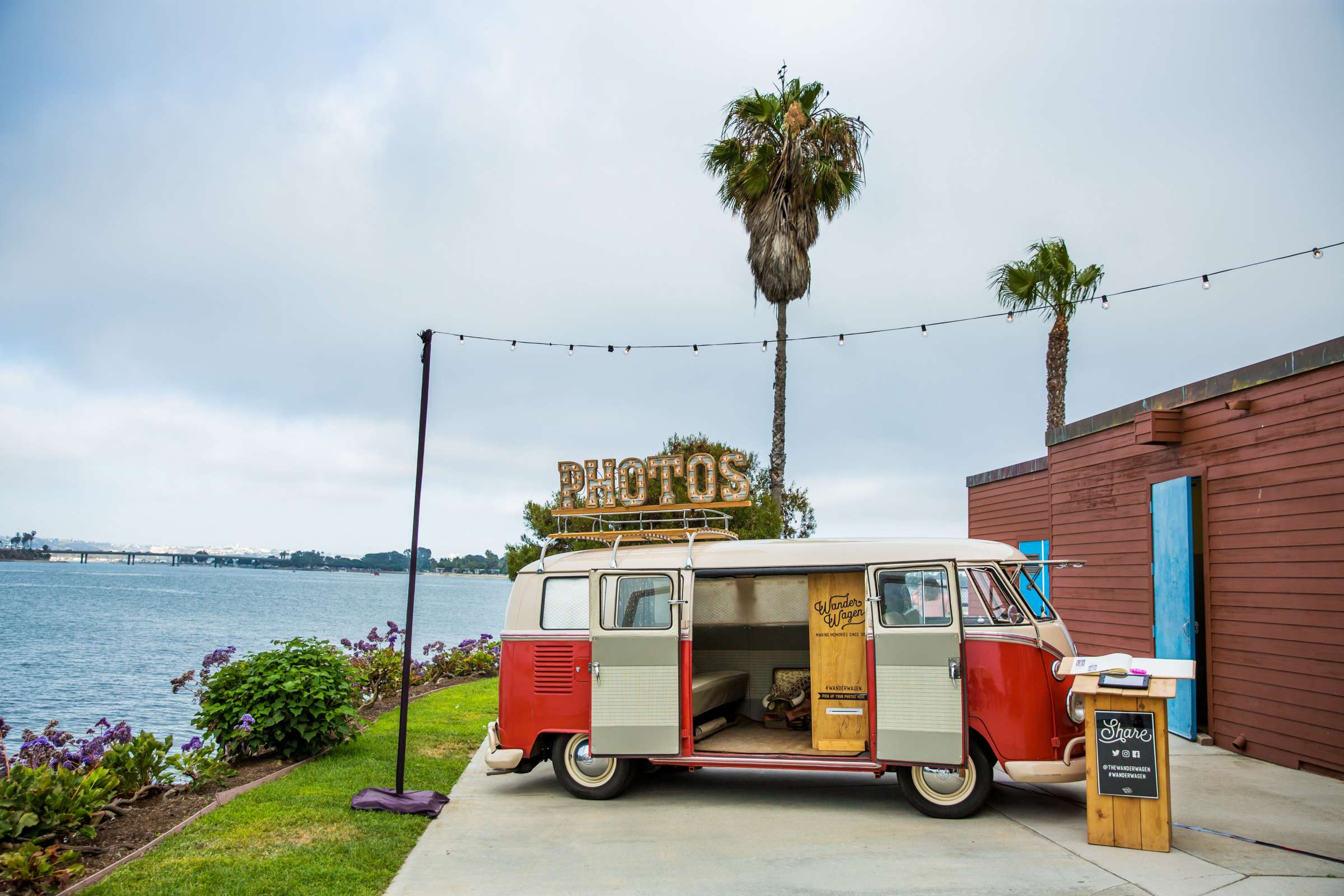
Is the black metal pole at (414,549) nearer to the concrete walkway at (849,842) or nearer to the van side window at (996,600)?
the concrete walkway at (849,842)

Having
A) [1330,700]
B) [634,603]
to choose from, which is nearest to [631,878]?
[634,603]

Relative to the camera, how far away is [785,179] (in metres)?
20.3

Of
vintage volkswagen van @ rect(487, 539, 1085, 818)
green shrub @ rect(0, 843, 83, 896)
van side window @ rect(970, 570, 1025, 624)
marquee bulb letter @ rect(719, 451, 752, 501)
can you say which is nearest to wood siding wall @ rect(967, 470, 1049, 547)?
marquee bulb letter @ rect(719, 451, 752, 501)

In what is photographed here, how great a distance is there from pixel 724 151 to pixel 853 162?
2698mm

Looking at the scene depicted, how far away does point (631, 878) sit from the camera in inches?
245

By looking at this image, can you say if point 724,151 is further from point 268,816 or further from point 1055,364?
point 268,816

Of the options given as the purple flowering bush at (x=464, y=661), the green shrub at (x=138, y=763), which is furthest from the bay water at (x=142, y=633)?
the green shrub at (x=138, y=763)

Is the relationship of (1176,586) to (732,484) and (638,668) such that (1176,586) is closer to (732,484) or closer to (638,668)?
(732,484)

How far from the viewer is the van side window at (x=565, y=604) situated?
883cm

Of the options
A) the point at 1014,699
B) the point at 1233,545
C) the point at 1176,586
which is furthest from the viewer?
the point at 1176,586

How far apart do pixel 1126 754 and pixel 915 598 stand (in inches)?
72.5

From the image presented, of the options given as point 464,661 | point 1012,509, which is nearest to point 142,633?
point 464,661

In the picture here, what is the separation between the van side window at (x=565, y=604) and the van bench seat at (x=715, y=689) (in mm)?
1156

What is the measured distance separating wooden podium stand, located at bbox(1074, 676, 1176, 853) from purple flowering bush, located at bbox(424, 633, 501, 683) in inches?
493
